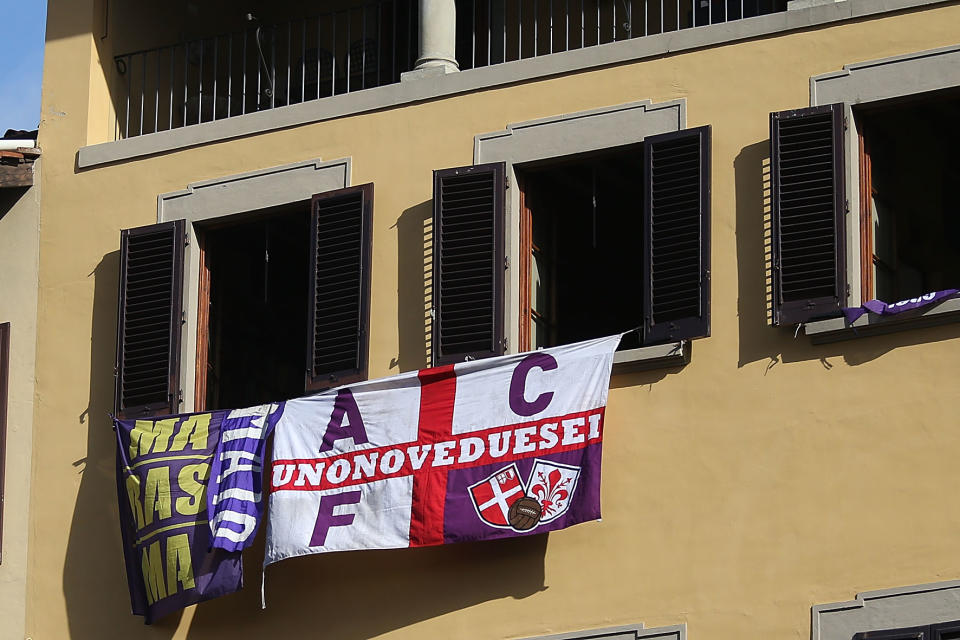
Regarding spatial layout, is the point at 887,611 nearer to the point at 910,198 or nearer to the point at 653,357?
the point at 653,357

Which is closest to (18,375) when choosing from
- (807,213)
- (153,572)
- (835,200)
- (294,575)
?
(153,572)

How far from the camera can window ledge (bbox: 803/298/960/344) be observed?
1570 centimetres

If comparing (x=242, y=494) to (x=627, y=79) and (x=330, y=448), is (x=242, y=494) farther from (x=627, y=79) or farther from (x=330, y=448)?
(x=627, y=79)

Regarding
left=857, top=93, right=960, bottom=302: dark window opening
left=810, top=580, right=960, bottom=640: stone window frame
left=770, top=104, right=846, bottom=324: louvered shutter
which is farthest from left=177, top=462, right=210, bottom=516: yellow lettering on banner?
left=857, top=93, right=960, bottom=302: dark window opening

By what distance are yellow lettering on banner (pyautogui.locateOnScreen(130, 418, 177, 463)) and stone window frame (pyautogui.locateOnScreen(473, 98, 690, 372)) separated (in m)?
2.61

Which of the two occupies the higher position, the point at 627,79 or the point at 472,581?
the point at 627,79

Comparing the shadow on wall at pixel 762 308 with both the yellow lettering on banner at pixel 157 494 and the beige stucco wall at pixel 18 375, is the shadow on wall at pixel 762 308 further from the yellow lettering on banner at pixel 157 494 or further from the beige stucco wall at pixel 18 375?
the beige stucco wall at pixel 18 375

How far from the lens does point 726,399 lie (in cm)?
1627

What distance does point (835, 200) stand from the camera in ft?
53.4

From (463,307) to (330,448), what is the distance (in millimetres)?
1330

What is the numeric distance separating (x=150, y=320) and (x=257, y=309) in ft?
6.48

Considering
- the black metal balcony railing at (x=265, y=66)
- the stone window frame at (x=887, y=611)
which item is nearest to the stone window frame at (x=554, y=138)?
the black metal balcony railing at (x=265, y=66)

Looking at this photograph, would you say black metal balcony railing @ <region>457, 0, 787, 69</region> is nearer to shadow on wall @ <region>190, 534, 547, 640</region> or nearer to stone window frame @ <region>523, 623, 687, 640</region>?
shadow on wall @ <region>190, 534, 547, 640</region>

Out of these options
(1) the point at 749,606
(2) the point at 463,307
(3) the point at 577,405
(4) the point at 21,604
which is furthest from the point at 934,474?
(4) the point at 21,604
